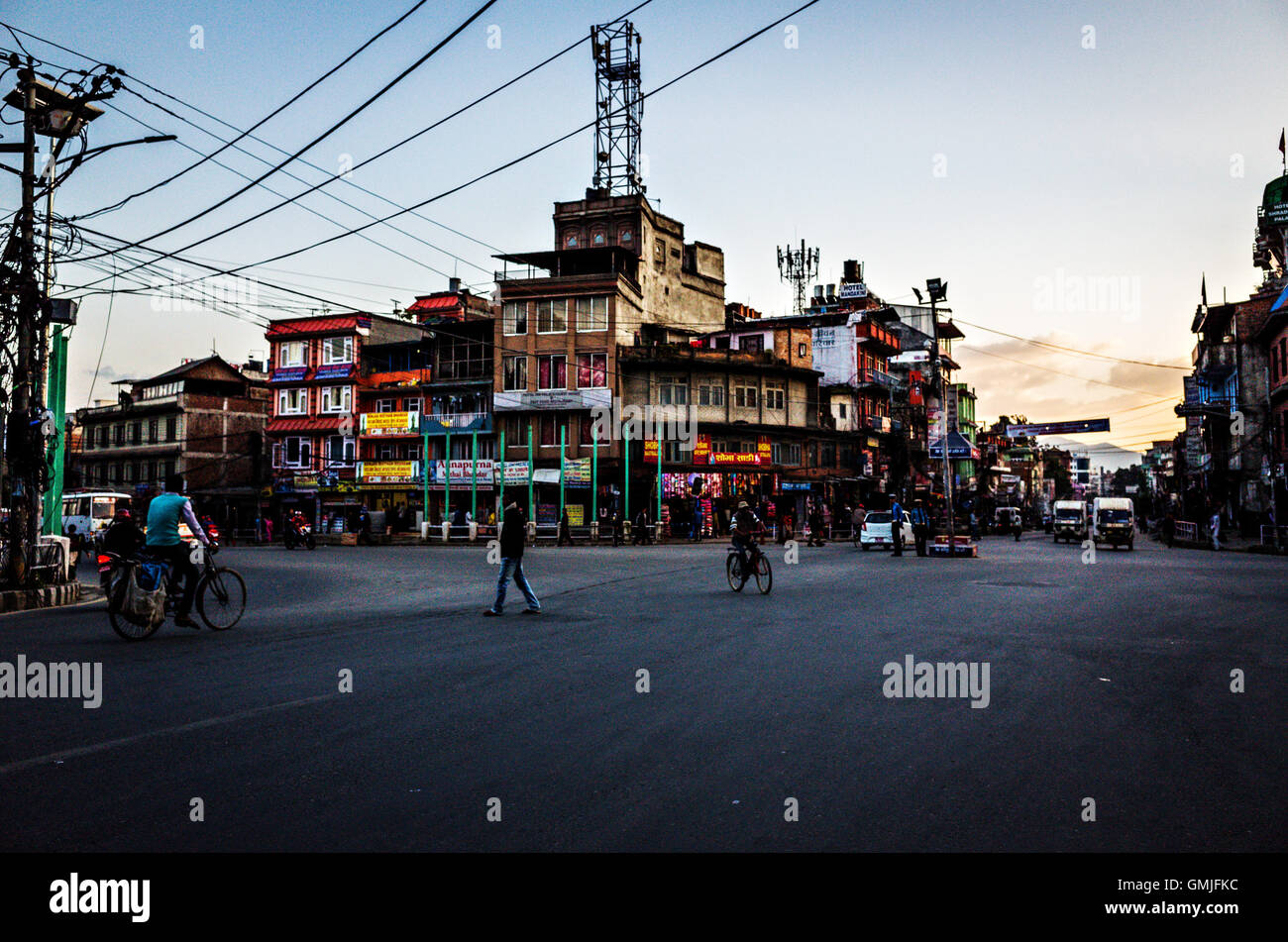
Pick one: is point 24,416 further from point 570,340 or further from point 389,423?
point 389,423

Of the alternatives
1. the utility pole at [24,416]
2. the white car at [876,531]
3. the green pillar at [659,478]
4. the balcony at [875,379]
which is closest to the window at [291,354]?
the green pillar at [659,478]

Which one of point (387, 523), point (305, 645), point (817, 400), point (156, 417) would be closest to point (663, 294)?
point (817, 400)

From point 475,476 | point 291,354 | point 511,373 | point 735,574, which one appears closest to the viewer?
point 735,574

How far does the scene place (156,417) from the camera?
63.8 m

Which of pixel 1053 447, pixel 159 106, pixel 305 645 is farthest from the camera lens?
pixel 1053 447

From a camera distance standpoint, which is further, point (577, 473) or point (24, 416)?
point (577, 473)

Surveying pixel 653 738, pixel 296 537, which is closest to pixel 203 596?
pixel 653 738

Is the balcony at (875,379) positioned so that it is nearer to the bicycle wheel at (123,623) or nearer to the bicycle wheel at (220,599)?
the bicycle wheel at (220,599)

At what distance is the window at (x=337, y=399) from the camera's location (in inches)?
2227

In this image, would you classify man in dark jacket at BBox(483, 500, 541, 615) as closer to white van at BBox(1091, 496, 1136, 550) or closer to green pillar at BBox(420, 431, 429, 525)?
white van at BBox(1091, 496, 1136, 550)

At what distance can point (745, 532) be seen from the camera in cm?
1562

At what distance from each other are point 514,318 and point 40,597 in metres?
39.2

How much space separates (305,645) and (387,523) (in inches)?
1632
